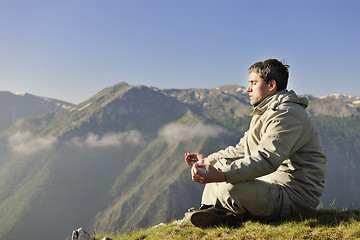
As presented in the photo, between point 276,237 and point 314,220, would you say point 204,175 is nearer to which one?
point 276,237

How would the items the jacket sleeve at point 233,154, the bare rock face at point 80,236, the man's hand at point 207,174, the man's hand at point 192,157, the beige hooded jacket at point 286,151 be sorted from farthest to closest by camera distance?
the bare rock face at point 80,236, the man's hand at point 192,157, the jacket sleeve at point 233,154, the beige hooded jacket at point 286,151, the man's hand at point 207,174

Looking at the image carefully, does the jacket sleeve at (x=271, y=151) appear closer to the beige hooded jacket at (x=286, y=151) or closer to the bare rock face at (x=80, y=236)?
the beige hooded jacket at (x=286, y=151)

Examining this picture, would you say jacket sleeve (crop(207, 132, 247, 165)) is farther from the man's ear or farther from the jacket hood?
the man's ear

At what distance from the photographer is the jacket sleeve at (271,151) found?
496 cm

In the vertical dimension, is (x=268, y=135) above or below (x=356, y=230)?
above

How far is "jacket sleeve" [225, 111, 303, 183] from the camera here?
4957 millimetres

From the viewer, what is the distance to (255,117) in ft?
20.8

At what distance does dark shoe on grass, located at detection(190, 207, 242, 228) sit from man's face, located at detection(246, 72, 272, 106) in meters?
2.67

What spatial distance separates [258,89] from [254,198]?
2347mm

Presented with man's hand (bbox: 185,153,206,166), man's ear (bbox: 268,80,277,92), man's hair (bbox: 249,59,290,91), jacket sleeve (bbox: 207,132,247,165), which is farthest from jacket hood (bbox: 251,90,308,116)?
man's hand (bbox: 185,153,206,166)

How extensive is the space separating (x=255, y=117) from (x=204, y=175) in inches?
87.8

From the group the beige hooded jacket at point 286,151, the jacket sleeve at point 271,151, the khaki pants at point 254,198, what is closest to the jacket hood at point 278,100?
the beige hooded jacket at point 286,151

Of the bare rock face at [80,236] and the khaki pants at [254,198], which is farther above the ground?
the khaki pants at [254,198]

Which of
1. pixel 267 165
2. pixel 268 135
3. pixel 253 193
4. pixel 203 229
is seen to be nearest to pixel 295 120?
pixel 268 135
